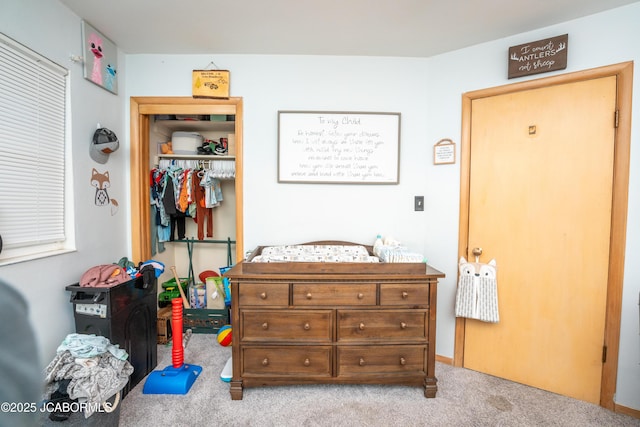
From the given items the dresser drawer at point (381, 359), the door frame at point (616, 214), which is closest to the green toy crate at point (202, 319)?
the dresser drawer at point (381, 359)

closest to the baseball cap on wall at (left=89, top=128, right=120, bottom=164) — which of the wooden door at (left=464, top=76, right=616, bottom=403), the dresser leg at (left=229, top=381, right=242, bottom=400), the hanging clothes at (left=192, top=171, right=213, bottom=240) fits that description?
the hanging clothes at (left=192, top=171, right=213, bottom=240)

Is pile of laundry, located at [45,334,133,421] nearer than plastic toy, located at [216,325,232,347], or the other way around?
pile of laundry, located at [45,334,133,421]

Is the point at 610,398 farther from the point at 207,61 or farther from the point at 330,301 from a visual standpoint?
the point at 207,61

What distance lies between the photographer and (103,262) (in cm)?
200

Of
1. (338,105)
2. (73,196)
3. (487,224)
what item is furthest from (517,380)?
(73,196)

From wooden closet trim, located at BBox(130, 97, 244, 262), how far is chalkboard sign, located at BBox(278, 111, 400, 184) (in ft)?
1.20

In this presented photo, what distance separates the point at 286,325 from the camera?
167 cm

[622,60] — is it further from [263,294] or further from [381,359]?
[263,294]

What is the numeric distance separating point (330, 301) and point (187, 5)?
2056mm

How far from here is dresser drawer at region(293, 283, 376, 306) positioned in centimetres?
167

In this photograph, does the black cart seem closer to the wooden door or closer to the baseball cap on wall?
the baseball cap on wall

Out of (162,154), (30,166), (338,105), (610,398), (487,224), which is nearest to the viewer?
(30,166)

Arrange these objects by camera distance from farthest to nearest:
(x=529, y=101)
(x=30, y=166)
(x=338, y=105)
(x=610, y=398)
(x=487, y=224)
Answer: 1. (x=338, y=105)
2. (x=487, y=224)
3. (x=529, y=101)
4. (x=610, y=398)
5. (x=30, y=166)

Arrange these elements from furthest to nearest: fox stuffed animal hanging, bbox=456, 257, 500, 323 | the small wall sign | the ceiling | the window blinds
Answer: the small wall sign, fox stuffed animal hanging, bbox=456, 257, 500, 323, the ceiling, the window blinds
